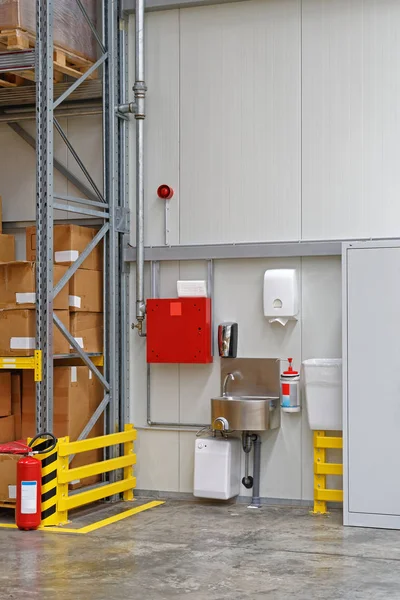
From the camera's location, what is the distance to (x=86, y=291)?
26.1 feet

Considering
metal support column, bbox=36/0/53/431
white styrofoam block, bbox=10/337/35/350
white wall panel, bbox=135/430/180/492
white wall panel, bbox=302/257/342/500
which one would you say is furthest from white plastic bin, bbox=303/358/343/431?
white styrofoam block, bbox=10/337/35/350

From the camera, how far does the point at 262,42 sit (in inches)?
314

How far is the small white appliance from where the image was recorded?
7.66m

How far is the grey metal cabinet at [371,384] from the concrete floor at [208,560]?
243 millimetres

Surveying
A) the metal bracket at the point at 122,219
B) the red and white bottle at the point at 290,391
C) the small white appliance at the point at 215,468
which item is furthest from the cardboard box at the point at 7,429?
the red and white bottle at the point at 290,391

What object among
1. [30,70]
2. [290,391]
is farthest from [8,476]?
[30,70]

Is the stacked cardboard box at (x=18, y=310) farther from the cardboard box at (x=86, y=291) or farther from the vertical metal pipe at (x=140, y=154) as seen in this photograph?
the vertical metal pipe at (x=140, y=154)

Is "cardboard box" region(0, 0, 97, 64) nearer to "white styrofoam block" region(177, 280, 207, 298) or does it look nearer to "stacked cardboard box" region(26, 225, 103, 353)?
"stacked cardboard box" region(26, 225, 103, 353)

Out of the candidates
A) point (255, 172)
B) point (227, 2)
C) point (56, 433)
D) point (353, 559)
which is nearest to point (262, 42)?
point (227, 2)

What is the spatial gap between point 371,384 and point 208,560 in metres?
1.89

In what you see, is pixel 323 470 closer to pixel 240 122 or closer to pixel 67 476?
pixel 67 476

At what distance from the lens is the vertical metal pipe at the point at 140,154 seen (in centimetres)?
816

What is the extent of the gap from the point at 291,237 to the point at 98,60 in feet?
7.34

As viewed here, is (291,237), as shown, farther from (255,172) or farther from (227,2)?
(227,2)
